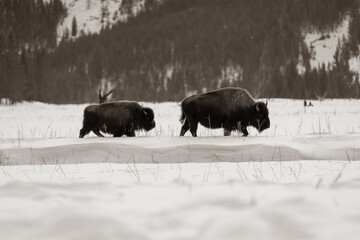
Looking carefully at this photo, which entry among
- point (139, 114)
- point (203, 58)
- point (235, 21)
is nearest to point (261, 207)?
point (139, 114)

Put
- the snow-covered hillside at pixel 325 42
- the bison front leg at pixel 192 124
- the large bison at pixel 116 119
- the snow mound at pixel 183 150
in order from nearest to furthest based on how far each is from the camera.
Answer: the snow mound at pixel 183 150
the bison front leg at pixel 192 124
the large bison at pixel 116 119
the snow-covered hillside at pixel 325 42

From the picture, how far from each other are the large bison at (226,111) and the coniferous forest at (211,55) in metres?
76.9

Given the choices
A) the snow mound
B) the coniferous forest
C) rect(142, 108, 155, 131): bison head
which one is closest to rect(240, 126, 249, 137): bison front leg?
the snow mound

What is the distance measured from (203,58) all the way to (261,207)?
12197cm

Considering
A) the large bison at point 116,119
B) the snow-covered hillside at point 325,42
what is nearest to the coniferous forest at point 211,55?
the snow-covered hillside at point 325,42

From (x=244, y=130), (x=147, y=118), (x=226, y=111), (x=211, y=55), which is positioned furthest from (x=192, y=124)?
(x=211, y=55)

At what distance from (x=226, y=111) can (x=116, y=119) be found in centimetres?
265

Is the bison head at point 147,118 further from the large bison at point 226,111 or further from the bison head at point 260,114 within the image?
A: the bison head at point 260,114

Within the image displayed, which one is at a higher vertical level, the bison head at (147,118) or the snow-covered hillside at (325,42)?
the snow-covered hillside at (325,42)

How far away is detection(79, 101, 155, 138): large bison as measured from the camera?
871 centimetres

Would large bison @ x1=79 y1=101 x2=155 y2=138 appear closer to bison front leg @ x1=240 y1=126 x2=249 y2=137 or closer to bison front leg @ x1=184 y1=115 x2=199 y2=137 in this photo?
bison front leg @ x1=184 y1=115 x2=199 y2=137

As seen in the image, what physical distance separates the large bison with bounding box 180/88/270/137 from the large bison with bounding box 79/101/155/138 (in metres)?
1.33

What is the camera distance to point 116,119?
8.71 metres

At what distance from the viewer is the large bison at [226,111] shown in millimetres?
7949
